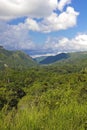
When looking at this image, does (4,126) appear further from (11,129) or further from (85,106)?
(85,106)

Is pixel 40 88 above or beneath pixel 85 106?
beneath

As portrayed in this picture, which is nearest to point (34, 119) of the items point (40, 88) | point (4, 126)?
point (4, 126)

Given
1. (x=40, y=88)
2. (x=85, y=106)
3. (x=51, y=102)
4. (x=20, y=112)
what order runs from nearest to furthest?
1. (x=20, y=112)
2. (x=85, y=106)
3. (x=51, y=102)
4. (x=40, y=88)

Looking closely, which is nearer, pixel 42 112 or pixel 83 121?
pixel 83 121

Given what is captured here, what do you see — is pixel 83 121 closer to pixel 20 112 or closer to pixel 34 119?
pixel 34 119

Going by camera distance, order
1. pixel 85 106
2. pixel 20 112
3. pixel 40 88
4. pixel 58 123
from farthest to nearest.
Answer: pixel 40 88, pixel 85 106, pixel 20 112, pixel 58 123

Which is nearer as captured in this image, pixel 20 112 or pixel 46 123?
pixel 46 123

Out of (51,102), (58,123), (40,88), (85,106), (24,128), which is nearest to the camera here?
(24,128)

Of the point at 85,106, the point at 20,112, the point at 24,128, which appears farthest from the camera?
the point at 85,106

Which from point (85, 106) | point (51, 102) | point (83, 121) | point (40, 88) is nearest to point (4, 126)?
point (83, 121)
